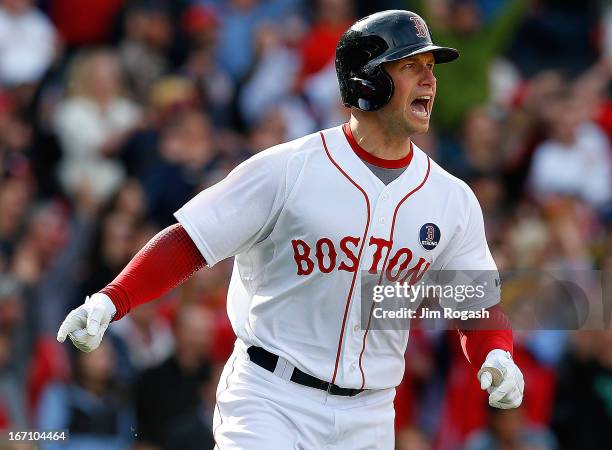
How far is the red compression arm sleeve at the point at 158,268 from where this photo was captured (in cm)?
453

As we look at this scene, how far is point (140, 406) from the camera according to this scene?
7.59 metres

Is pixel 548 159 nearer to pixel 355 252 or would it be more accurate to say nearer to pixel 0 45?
pixel 0 45

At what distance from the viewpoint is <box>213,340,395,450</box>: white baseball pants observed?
4.57 m

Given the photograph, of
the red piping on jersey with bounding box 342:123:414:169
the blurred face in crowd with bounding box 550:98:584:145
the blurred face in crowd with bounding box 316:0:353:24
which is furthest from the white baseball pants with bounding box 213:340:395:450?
the blurred face in crowd with bounding box 316:0:353:24

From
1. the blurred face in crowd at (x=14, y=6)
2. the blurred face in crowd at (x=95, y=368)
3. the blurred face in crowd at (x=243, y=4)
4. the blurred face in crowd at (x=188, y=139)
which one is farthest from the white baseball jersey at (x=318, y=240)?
the blurred face in crowd at (x=243, y=4)

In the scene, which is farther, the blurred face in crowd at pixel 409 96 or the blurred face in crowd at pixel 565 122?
the blurred face in crowd at pixel 565 122

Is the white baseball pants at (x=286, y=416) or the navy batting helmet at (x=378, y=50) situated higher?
the navy batting helmet at (x=378, y=50)

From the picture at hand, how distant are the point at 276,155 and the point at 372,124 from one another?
405 millimetres

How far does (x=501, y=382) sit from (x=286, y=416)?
769mm

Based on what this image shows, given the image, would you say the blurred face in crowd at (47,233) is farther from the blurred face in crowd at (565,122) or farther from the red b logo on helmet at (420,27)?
the red b logo on helmet at (420,27)

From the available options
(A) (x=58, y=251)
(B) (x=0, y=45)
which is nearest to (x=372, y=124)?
(A) (x=58, y=251)

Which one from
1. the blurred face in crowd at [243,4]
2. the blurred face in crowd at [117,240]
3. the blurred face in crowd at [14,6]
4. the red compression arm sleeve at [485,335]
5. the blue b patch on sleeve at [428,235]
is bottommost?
the red compression arm sleeve at [485,335]

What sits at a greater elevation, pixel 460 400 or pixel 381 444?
pixel 381 444

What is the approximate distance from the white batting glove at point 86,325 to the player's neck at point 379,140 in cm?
117
